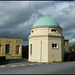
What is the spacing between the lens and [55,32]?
27.9 metres

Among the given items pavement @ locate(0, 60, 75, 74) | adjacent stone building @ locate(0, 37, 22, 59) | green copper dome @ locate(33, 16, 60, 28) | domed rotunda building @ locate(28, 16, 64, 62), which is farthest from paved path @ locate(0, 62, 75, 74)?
adjacent stone building @ locate(0, 37, 22, 59)

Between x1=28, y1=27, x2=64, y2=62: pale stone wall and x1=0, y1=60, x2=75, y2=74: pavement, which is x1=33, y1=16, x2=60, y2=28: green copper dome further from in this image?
x1=0, y1=60, x2=75, y2=74: pavement

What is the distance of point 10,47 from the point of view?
42.2 meters

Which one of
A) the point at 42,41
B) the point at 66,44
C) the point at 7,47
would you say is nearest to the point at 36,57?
the point at 42,41

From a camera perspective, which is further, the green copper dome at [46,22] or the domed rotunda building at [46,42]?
the green copper dome at [46,22]

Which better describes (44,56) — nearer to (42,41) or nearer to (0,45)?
(42,41)

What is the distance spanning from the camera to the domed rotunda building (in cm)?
2673

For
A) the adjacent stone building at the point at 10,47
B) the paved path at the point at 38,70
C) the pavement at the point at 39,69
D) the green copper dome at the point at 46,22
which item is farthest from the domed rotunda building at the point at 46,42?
the adjacent stone building at the point at 10,47

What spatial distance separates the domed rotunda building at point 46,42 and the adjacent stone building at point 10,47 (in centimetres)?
1478

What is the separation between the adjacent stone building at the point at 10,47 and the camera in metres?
41.2

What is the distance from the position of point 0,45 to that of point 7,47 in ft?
6.96

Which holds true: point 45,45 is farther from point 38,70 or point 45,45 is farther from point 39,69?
point 38,70

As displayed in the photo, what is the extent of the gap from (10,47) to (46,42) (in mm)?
18141

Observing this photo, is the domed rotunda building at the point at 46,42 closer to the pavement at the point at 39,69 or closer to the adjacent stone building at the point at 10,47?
the pavement at the point at 39,69
